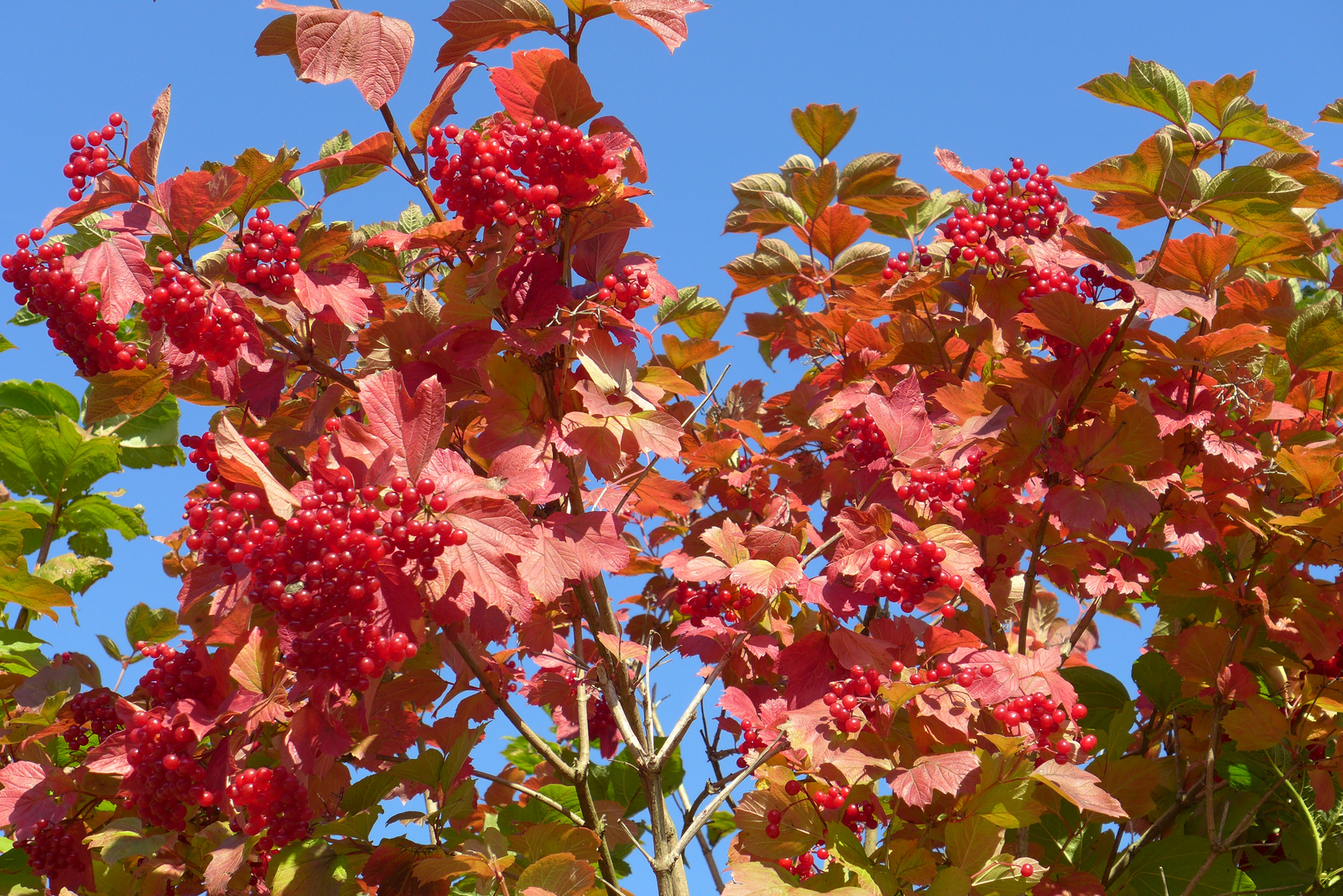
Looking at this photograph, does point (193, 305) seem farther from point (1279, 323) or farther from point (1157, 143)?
point (1279, 323)

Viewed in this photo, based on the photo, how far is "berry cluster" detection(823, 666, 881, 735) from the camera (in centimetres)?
228

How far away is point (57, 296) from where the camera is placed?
2332 mm

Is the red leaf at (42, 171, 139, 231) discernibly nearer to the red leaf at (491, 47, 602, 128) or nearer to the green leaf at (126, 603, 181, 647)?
the red leaf at (491, 47, 602, 128)

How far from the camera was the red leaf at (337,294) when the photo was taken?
94.7 inches

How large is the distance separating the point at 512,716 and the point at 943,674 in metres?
1.05

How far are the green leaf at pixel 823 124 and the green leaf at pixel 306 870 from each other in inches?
111

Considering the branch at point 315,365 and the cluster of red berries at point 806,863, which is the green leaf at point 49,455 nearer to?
the branch at point 315,365

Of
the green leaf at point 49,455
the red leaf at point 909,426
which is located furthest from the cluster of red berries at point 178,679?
the green leaf at point 49,455

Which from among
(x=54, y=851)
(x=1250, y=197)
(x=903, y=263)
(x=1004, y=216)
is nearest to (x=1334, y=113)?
(x=1250, y=197)

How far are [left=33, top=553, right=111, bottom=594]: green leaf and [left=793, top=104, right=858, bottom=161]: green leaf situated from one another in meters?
3.16

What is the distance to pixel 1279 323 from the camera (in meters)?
3.11

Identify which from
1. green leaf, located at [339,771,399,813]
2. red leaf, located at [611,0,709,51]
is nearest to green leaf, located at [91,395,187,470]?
green leaf, located at [339,771,399,813]

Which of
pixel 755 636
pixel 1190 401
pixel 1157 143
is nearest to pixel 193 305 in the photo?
pixel 755 636

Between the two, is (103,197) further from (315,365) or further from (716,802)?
(716,802)
